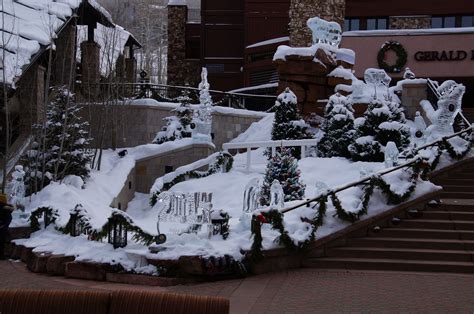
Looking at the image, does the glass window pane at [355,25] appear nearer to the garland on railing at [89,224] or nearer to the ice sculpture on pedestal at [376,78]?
the ice sculpture on pedestal at [376,78]

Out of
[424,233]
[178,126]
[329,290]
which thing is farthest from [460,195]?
[178,126]

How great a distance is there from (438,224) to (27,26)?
1551cm

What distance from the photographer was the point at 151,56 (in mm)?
62531

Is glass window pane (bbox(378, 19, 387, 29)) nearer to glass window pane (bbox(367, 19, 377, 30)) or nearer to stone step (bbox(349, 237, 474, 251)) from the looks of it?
glass window pane (bbox(367, 19, 377, 30))

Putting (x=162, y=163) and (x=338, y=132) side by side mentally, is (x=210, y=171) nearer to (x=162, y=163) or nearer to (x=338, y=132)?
(x=162, y=163)

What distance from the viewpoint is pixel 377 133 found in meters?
18.3

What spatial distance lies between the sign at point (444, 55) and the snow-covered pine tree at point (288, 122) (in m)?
12.9

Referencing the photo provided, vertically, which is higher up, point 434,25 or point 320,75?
point 434,25

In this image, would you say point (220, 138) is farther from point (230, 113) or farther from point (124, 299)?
point (124, 299)

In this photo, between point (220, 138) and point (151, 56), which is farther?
point (151, 56)

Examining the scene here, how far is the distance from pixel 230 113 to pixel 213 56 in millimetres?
11832

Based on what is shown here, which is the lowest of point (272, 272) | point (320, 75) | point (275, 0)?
point (272, 272)

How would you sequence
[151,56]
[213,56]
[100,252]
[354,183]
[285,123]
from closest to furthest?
[100,252] < [354,183] < [285,123] < [213,56] < [151,56]

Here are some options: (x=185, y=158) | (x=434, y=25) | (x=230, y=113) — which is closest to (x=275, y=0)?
(x=434, y=25)
